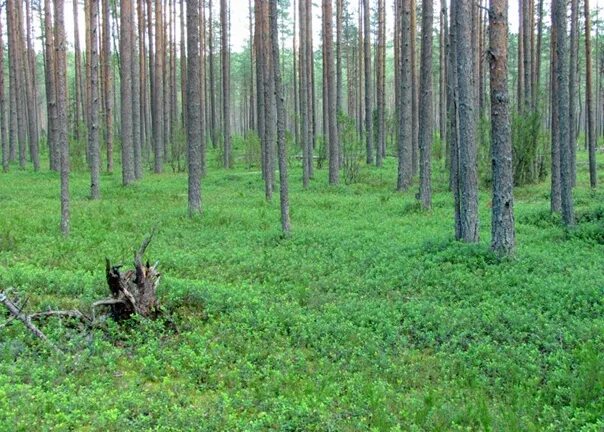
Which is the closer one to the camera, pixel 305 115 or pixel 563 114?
pixel 563 114

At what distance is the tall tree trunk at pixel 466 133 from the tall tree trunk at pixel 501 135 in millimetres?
815

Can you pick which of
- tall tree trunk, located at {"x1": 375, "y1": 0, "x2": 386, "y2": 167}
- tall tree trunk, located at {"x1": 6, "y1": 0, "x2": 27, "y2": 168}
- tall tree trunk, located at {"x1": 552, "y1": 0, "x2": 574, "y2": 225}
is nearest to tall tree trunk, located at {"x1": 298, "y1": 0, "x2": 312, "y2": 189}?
tall tree trunk, located at {"x1": 375, "y1": 0, "x2": 386, "y2": 167}

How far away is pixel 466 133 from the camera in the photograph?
1023 cm


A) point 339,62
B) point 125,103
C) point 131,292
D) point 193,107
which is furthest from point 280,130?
point 339,62

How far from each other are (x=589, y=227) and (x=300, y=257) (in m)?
5.91

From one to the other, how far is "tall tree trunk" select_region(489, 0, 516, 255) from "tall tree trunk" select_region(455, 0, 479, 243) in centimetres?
81

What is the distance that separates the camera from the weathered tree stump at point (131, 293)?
6773 millimetres

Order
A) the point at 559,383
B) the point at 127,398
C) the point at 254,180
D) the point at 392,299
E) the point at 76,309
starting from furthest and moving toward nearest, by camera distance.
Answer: the point at 254,180 < the point at 392,299 < the point at 76,309 < the point at 559,383 < the point at 127,398

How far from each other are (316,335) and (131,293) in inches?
90.6

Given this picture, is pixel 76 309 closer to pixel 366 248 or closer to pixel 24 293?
pixel 24 293

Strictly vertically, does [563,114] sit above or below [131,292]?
above

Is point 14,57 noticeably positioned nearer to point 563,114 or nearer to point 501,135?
point 563,114

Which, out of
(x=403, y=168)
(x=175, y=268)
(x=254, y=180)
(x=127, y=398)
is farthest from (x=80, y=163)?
(x=127, y=398)

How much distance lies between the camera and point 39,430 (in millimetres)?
4219
